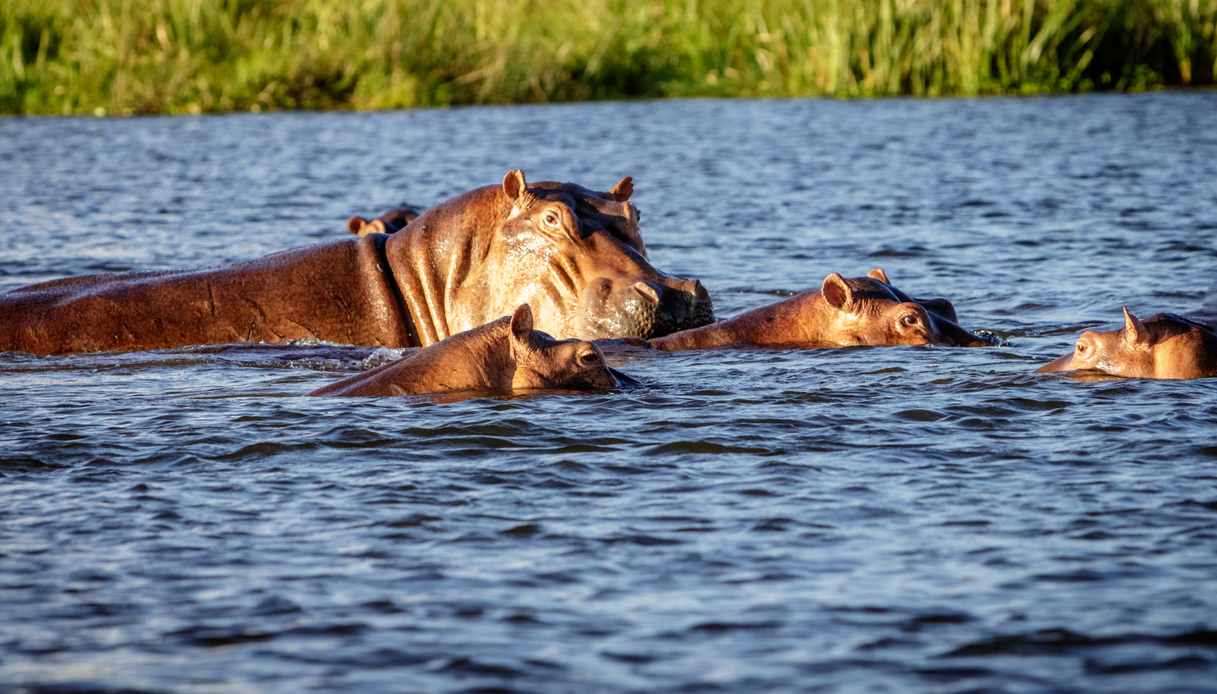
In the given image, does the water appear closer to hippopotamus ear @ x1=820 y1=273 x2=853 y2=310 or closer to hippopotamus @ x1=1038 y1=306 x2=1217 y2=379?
hippopotamus @ x1=1038 y1=306 x2=1217 y2=379

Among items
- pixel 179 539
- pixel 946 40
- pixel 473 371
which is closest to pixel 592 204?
pixel 473 371

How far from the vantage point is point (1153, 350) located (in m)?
7.32

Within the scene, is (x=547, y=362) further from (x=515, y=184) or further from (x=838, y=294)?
(x=838, y=294)

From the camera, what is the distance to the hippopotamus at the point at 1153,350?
7.23 meters

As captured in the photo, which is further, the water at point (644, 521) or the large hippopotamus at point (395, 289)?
the large hippopotamus at point (395, 289)

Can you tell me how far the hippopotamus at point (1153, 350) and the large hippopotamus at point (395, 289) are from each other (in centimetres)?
175

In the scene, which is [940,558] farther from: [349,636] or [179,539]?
[179,539]

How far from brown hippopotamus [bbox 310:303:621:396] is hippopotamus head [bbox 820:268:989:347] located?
169 centimetres

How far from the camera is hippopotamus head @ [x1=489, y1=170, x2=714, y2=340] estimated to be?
8.00m

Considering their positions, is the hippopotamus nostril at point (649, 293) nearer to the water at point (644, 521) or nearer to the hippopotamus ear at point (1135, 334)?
the water at point (644, 521)

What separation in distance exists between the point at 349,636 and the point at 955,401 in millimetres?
3251

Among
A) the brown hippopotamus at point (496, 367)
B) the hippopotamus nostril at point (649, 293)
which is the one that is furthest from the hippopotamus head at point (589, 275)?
the brown hippopotamus at point (496, 367)

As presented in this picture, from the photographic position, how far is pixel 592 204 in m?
8.45

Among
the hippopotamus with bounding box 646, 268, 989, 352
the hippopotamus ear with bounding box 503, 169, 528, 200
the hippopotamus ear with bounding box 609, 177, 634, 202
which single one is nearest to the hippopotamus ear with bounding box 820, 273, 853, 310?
the hippopotamus with bounding box 646, 268, 989, 352
